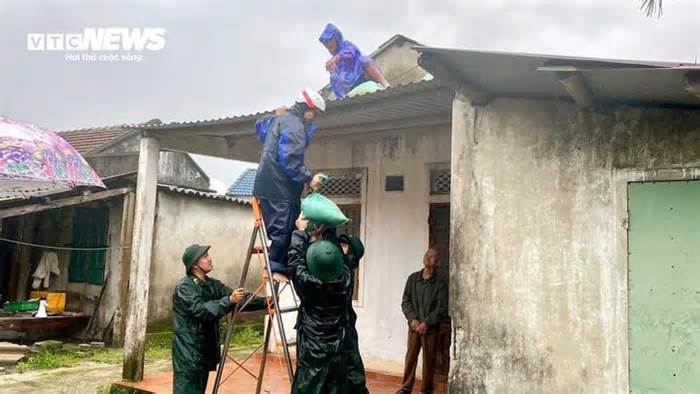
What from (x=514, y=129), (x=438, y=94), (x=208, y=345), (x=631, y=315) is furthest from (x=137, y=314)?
(x=631, y=315)

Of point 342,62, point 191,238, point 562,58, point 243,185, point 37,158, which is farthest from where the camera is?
point 243,185

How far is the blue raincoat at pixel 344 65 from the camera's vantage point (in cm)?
721

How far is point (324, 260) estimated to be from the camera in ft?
12.8

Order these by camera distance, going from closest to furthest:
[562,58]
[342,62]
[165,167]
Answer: [562,58] < [342,62] < [165,167]

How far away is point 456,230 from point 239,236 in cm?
933

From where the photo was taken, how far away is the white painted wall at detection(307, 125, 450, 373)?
750cm

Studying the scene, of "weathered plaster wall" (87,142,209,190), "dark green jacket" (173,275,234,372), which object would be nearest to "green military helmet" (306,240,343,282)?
"dark green jacket" (173,275,234,372)

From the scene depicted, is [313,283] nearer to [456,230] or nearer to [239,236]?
[456,230]

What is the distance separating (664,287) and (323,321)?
7.77 feet

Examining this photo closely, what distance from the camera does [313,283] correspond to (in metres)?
4.02

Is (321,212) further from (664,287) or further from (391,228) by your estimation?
(391,228)

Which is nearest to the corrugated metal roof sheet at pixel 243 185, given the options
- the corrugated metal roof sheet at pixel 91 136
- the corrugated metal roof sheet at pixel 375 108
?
the corrugated metal roof sheet at pixel 91 136

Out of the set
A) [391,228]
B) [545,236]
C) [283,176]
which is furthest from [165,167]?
[545,236]

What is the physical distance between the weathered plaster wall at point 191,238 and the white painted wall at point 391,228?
17.1 feet
